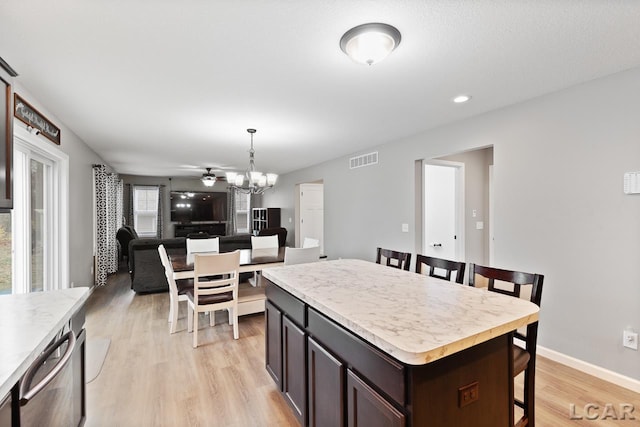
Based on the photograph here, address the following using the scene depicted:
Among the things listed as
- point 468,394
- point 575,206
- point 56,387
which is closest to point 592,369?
point 575,206

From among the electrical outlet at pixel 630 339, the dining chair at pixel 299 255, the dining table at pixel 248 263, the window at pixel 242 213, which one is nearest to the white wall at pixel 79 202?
the dining table at pixel 248 263

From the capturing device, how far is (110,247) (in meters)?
6.09

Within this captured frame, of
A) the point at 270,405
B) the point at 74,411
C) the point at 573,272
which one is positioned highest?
the point at 573,272

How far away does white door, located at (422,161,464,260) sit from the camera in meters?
4.57

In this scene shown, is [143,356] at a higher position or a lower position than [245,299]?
lower

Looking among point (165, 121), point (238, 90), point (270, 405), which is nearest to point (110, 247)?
point (165, 121)

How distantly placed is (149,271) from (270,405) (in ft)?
12.0

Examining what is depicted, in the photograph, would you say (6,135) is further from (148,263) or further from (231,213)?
(231,213)

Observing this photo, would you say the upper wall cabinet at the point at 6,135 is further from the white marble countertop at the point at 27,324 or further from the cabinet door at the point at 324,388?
the cabinet door at the point at 324,388

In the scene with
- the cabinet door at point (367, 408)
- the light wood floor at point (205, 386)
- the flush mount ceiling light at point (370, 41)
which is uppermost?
the flush mount ceiling light at point (370, 41)

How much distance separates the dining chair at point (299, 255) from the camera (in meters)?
3.69

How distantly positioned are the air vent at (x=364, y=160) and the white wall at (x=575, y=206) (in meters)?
1.46

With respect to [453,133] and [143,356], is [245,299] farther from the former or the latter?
[453,133]

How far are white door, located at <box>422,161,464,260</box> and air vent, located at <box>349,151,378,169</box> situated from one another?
0.83m
